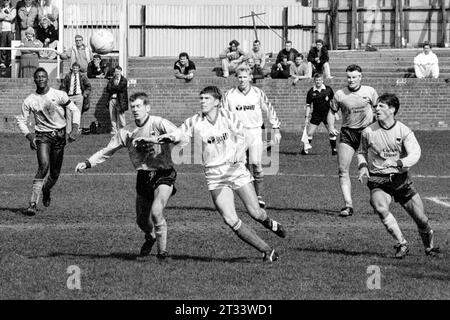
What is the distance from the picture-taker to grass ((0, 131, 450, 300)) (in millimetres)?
11445

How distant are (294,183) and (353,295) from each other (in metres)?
10.8

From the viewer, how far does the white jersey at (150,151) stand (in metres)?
13.1

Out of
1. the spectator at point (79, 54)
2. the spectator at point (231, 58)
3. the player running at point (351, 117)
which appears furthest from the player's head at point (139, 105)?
the spectator at point (231, 58)

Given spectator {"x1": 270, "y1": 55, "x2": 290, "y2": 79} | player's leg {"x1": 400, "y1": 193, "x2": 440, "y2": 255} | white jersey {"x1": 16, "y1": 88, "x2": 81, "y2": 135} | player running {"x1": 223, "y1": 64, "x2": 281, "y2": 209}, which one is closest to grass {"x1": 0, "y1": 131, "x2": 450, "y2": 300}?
player's leg {"x1": 400, "y1": 193, "x2": 440, "y2": 255}

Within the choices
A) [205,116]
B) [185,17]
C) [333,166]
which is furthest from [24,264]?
[185,17]

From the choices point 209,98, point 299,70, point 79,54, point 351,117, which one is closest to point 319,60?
point 299,70

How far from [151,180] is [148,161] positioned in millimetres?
237

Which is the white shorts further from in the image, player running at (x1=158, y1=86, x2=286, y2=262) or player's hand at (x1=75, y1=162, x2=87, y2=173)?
player's hand at (x1=75, y1=162, x2=87, y2=173)

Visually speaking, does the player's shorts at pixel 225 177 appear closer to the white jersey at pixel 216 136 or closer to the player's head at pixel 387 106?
the white jersey at pixel 216 136

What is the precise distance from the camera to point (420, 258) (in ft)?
44.0

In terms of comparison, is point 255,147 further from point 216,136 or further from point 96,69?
point 96,69

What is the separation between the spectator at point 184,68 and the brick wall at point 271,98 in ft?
0.58

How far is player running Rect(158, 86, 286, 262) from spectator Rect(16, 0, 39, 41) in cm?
1979

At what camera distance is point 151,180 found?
13.1 m
